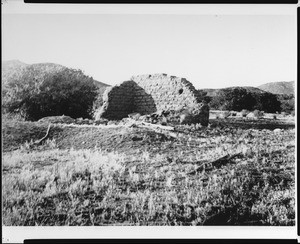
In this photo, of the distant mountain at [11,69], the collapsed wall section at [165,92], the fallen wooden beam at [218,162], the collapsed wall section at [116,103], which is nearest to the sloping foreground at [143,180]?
the fallen wooden beam at [218,162]

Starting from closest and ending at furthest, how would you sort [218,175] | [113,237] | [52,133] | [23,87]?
[113,237] < [218,175] < [52,133] < [23,87]

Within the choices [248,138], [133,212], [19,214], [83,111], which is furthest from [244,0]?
[83,111]

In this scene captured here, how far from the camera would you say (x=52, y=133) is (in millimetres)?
6367

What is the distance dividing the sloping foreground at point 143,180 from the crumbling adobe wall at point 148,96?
1734 mm

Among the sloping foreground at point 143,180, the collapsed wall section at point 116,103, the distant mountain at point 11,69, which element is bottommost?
the sloping foreground at point 143,180

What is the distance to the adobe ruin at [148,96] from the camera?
795cm

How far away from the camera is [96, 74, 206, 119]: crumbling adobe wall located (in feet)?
26.1

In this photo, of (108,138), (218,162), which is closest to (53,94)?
(108,138)

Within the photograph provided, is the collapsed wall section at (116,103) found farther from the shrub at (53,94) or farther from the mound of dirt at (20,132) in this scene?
the mound of dirt at (20,132)

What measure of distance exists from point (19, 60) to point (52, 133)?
4.03 ft

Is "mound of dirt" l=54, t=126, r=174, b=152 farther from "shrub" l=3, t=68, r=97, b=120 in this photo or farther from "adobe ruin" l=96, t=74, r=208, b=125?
"adobe ruin" l=96, t=74, r=208, b=125
